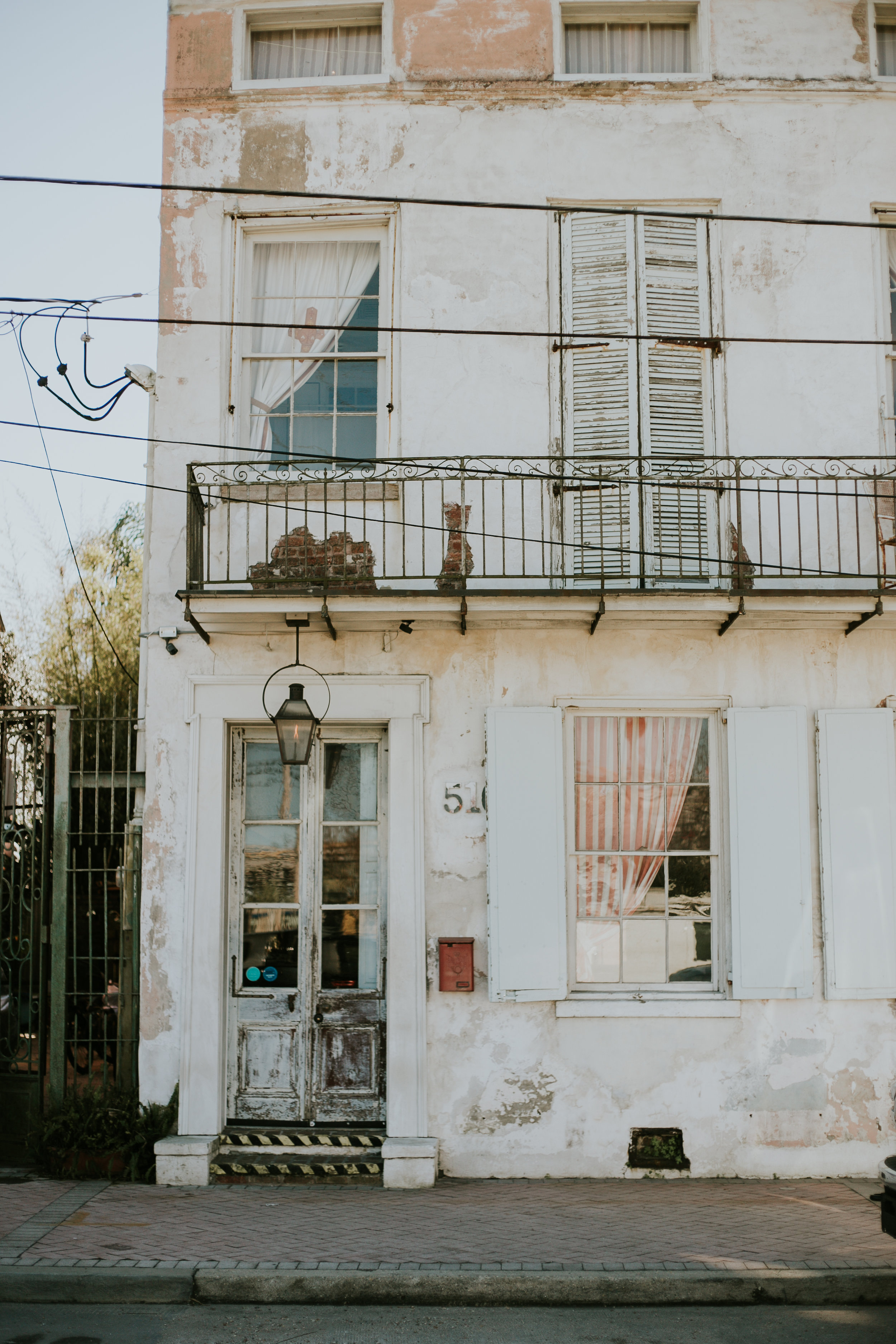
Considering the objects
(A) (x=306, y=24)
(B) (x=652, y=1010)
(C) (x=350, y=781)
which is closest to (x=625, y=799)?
(B) (x=652, y=1010)

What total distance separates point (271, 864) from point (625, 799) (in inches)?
99.4

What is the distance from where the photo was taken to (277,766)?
7742 mm

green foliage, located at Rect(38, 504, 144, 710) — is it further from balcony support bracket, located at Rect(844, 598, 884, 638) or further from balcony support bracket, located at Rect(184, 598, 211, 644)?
balcony support bracket, located at Rect(844, 598, 884, 638)

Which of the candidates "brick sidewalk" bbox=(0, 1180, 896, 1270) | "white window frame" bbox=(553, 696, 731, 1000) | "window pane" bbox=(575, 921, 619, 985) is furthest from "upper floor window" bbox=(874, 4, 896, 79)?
"brick sidewalk" bbox=(0, 1180, 896, 1270)

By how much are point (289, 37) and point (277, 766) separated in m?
5.66

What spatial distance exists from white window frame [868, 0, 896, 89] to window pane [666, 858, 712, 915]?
5.85 m

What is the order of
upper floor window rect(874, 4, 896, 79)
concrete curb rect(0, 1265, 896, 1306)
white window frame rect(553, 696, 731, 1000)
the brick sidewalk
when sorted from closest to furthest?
concrete curb rect(0, 1265, 896, 1306)
the brick sidewalk
white window frame rect(553, 696, 731, 1000)
upper floor window rect(874, 4, 896, 79)

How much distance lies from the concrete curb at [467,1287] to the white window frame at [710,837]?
2019 mm

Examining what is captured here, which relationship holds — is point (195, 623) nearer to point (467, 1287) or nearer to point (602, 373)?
point (602, 373)

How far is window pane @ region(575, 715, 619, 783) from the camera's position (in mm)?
7609

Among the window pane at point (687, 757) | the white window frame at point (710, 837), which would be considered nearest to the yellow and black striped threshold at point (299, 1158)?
the white window frame at point (710, 837)

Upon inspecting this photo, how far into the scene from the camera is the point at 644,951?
24.5 feet

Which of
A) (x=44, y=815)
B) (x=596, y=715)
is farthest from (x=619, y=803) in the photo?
(x=44, y=815)

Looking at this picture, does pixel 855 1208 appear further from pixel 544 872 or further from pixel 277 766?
pixel 277 766
